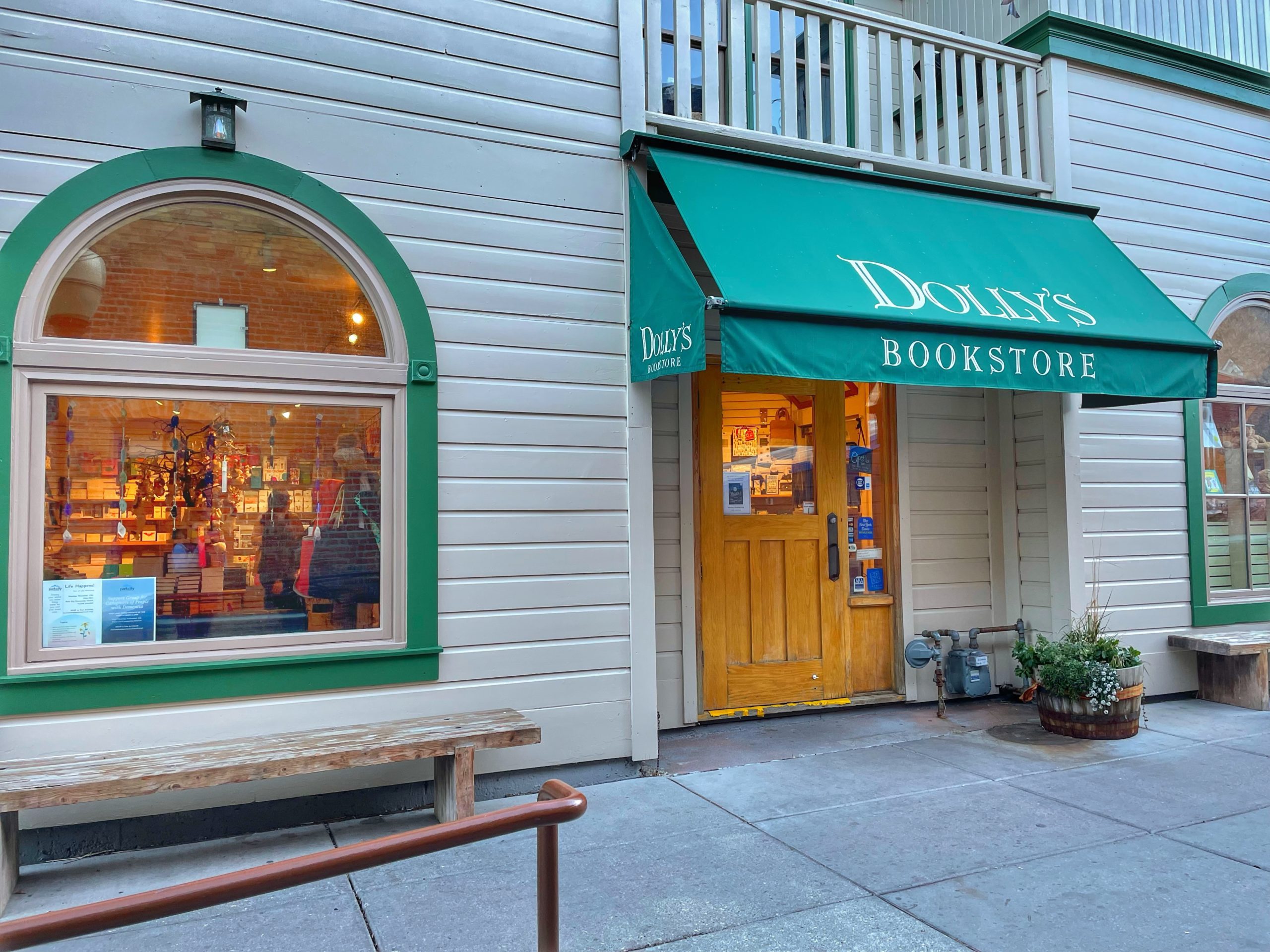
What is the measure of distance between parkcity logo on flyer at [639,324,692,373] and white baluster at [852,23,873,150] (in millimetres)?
2303

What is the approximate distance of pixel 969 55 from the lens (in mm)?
6523

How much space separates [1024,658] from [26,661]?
232 inches

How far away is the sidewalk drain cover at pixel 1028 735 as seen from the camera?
5.71 meters

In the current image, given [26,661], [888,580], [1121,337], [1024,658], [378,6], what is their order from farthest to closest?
[888,580] < [1024,658] < [1121,337] < [378,6] < [26,661]

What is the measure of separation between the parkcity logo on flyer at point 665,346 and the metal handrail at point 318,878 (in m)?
2.52

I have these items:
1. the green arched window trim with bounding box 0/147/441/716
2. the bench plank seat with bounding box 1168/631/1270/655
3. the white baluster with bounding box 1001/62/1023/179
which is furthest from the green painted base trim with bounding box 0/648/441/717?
the bench plank seat with bounding box 1168/631/1270/655

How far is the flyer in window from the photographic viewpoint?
6.20 m

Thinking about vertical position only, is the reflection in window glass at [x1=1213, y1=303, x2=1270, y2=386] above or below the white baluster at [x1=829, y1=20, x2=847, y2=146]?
below

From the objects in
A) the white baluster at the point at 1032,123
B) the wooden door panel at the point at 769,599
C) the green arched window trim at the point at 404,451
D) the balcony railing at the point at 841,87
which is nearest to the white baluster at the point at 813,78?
the balcony railing at the point at 841,87

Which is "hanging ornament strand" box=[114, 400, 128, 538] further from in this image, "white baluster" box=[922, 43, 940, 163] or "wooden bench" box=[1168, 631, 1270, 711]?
"wooden bench" box=[1168, 631, 1270, 711]

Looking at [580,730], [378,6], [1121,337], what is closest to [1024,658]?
[1121,337]

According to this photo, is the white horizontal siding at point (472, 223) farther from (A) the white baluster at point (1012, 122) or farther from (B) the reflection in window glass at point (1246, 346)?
(B) the reflection in window glass at point (1246, 346)

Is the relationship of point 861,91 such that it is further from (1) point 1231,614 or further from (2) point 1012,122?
(1) point 1231,614

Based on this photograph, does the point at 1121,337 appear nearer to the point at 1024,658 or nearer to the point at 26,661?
the point at 1024,658
